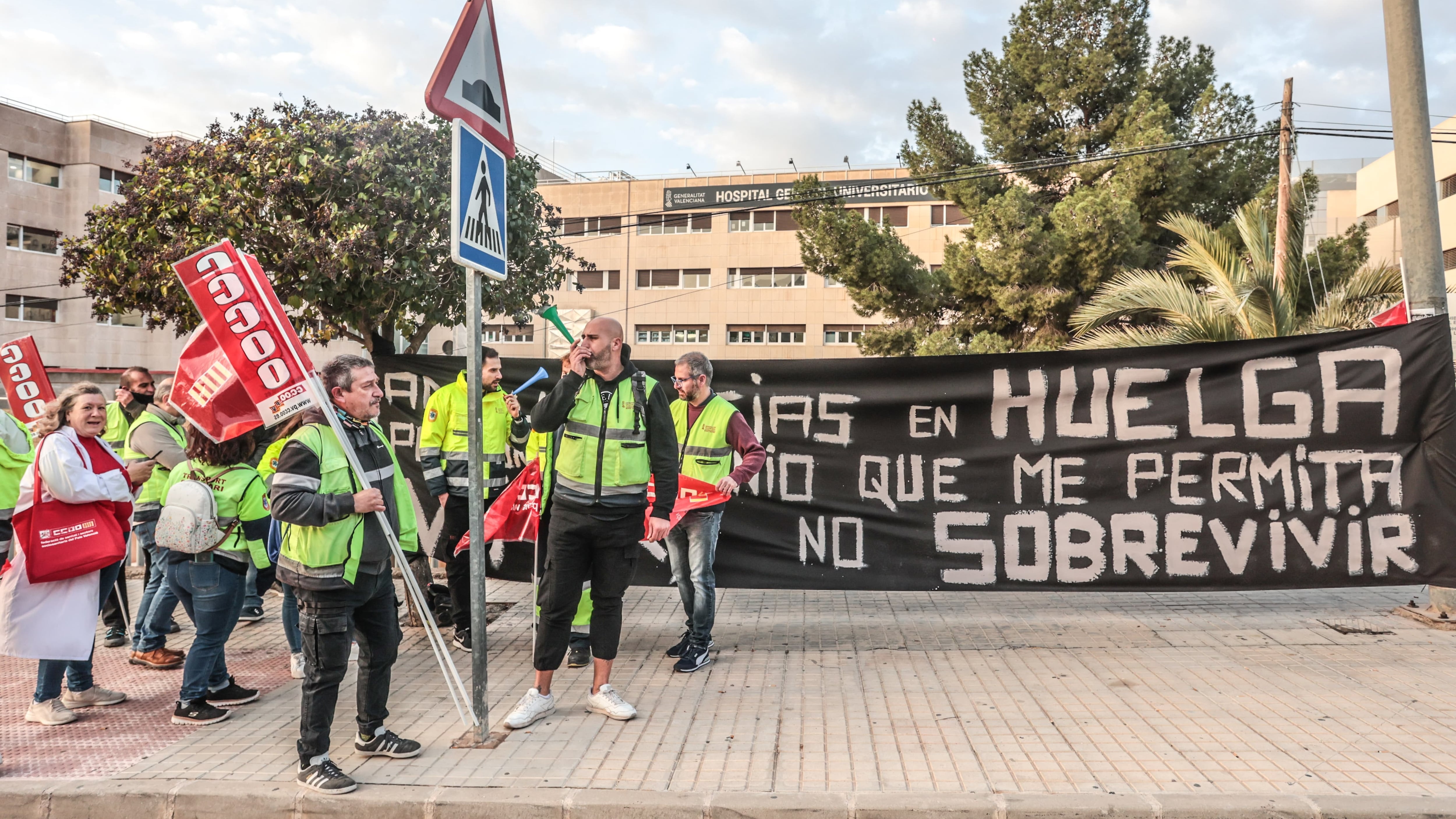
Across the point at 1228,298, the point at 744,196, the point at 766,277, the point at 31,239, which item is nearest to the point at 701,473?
the point at 1228,298

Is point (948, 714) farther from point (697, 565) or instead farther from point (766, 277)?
point (766, 277)

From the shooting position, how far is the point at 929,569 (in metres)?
6.65

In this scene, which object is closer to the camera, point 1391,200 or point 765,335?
point 1391,200

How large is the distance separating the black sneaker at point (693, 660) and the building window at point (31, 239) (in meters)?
48.8

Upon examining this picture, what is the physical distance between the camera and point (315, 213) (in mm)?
7457

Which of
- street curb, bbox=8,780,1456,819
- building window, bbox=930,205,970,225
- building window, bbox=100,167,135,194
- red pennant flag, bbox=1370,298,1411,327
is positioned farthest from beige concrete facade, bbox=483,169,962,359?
street curb, bbox=8,780,1456,819

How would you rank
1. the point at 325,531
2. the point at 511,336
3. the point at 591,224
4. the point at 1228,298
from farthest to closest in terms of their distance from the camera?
the point at 591,224
the point at 511,336
the point at 1228,298
the point at 325,531

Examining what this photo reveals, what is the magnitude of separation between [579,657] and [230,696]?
1959 millimetres

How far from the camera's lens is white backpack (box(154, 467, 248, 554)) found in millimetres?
4973

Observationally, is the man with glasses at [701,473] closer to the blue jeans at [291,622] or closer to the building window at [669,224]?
the blue jeans at [291,622]

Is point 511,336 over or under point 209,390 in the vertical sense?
over

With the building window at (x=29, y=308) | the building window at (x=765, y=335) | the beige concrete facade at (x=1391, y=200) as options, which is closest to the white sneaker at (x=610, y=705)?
the beige concrete facade at (x=1391, y=200)

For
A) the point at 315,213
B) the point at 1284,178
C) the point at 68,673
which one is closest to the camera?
the point at 68,673

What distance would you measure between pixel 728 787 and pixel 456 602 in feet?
10.3
